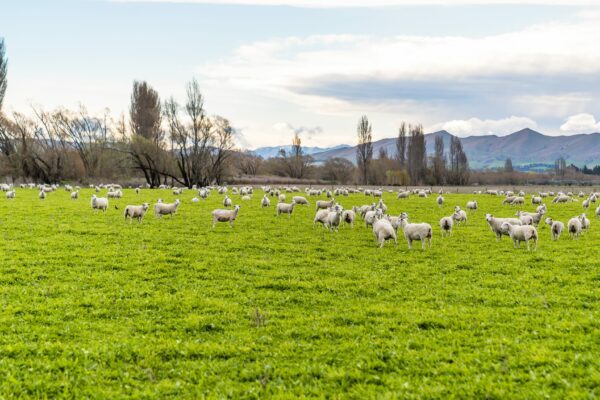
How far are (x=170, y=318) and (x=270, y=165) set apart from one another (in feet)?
423

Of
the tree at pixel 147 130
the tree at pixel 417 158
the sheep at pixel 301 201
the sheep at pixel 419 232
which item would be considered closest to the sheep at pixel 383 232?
the sheep at pixel 419 232

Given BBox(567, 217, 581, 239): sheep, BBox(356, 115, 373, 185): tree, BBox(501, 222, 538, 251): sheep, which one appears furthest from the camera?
BBox(356, 115, 373, 185): tree

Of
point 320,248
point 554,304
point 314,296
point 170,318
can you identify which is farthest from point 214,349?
point 320,248

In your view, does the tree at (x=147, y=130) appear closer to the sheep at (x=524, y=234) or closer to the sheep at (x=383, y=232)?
the sheep at (x=383, y=232)

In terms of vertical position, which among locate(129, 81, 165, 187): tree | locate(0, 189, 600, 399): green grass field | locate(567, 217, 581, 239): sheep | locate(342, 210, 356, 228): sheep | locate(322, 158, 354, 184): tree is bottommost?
locate(0, 189, 600, 399): green grass field

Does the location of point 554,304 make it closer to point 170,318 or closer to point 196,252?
point 170,318

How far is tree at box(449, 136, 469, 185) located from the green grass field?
313ft

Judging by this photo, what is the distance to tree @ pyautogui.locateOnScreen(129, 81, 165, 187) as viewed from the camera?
75812 mm

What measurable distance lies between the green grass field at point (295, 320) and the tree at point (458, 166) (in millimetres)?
95510

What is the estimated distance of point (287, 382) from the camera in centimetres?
741

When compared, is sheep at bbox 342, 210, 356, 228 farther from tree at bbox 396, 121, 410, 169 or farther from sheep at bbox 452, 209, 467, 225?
tree at bbox 396, 121, 410, 169

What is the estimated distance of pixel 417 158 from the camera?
358ft

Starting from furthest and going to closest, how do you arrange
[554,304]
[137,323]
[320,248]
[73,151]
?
[73,151] < [320,248] < [554,304] < [137,323]

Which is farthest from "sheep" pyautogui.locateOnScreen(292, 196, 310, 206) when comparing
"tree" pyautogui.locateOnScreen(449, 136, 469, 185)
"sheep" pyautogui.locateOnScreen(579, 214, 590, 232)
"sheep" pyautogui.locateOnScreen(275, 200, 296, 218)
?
"tree" pyautogui.locateOnScreen(449, 136, 469, 185)
